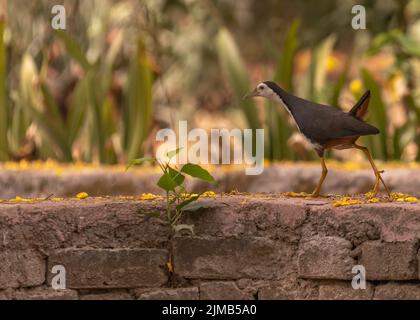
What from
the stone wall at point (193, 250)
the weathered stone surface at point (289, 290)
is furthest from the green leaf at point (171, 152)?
the weathered stone surface at point (289, 290)

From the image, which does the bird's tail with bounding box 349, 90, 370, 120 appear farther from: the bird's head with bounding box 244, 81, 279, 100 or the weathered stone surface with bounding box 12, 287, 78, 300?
the weathered stone surface with bounding box 12, 287, 78, 300

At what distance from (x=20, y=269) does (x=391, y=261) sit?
1589 millimetres

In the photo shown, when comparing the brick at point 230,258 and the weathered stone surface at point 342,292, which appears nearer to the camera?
the weathered stone surface at point 342,292

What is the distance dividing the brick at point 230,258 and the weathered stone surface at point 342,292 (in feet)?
0.59

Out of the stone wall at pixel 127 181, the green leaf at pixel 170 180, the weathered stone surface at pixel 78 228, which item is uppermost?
the green leaf at pixel 170 180

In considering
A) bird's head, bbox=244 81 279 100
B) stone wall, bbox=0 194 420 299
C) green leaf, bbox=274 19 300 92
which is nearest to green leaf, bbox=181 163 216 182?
stone wall, bbox=0 194 420 299

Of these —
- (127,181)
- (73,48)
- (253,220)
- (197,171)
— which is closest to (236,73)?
A: (73,48)

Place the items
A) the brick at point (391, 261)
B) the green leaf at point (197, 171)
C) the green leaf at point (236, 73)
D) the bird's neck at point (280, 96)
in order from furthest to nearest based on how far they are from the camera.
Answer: the green leaf at point (236, 73), the bird's neck at point (280, 96), the green leaf at point (197, 171), the brick at point (391, 261)

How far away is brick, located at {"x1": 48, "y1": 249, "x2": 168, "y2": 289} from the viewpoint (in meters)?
4.71

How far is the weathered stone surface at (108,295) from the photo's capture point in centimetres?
473

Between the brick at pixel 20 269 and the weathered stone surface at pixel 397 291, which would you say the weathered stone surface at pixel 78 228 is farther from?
the weathered stone surface at pixel 397 291

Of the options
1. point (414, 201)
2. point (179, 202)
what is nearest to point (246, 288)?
point (179, 202)
